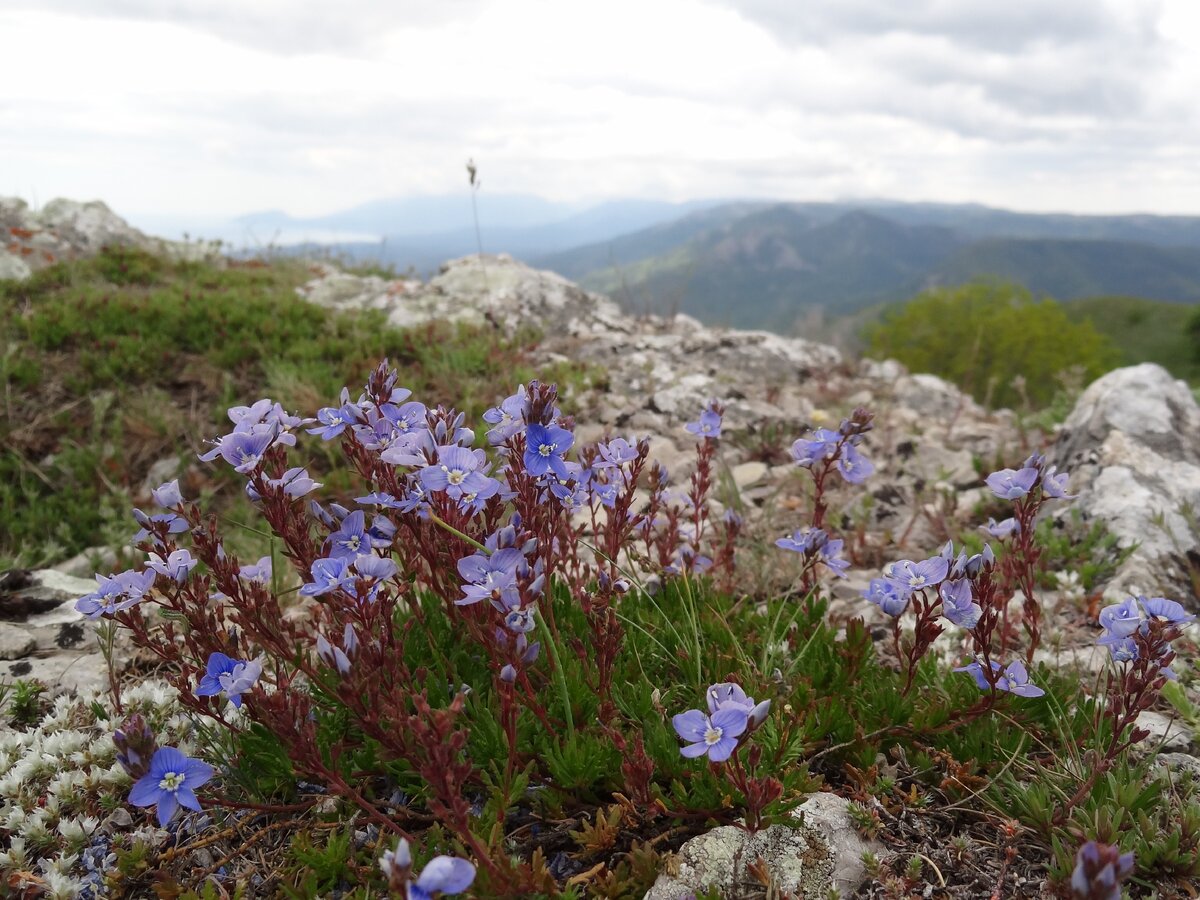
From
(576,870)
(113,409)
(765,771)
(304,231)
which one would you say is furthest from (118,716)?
(304,231)

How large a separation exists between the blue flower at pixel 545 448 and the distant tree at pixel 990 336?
5982 centimetres

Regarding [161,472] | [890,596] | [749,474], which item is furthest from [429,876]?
[161,472]

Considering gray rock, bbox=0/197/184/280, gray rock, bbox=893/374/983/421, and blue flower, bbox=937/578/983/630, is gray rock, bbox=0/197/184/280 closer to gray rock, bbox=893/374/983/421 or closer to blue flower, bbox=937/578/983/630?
gray rock, bbox=893/374/983/421

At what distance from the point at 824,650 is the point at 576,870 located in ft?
5.25

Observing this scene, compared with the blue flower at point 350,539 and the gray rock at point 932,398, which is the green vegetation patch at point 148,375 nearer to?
the blue flower at point 350,539

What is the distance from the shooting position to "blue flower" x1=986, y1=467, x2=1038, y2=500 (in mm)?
2984

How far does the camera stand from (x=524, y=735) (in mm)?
2955

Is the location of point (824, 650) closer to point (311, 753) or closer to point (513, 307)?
point (311, 753)

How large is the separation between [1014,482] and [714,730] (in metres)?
1.72

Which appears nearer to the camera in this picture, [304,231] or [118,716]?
[118,716]

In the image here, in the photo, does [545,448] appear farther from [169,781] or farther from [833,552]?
[833,552]

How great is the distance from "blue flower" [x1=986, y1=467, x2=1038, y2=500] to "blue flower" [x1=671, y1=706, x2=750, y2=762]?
157 centimetres

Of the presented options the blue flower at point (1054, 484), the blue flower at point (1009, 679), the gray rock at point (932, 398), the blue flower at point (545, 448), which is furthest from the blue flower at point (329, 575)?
the gray rock at point (932, 398)

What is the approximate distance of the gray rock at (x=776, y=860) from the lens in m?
2.56
